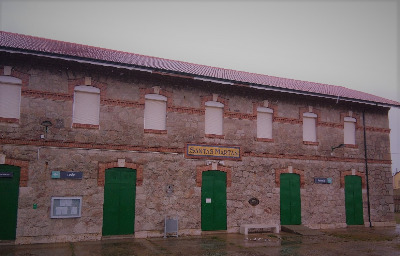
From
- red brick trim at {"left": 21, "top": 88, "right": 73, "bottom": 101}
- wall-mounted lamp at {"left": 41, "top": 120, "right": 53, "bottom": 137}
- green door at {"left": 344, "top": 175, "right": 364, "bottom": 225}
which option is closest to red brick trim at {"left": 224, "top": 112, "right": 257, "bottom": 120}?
green door at {"left": 344, "top": 175, "right": 364, "bottom": 225}

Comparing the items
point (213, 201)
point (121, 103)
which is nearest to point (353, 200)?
point (213, 201)

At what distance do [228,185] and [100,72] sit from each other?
24.1 ft

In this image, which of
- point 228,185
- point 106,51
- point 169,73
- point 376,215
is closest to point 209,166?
point 228,185

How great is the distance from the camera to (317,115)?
1736 cm

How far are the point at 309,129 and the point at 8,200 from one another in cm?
1377

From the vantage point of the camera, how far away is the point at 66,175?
1252 cm

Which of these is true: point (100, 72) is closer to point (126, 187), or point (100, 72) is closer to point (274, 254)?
point (126, 187)

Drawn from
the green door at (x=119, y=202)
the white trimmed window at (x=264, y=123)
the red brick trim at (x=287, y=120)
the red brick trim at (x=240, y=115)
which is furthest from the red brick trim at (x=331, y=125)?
the green door at (x=119, y=202)

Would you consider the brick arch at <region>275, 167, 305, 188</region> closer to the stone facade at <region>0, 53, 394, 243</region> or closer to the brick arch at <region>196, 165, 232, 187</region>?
the stone facade at <region>0, 53, 394, 243</region>

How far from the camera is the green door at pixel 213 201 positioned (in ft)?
47.6

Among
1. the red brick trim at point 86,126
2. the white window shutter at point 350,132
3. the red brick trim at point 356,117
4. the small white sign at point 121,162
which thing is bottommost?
the small white sign at point 121,162

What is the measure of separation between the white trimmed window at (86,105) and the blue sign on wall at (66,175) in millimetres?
1981

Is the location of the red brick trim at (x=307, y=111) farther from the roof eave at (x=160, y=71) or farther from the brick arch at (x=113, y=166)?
the brick arch at (x=113, y=166)

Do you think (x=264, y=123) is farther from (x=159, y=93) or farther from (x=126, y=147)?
(x=126, y=147)
